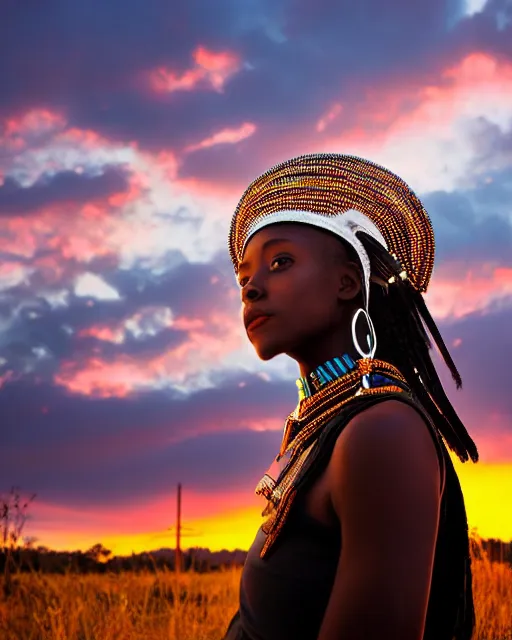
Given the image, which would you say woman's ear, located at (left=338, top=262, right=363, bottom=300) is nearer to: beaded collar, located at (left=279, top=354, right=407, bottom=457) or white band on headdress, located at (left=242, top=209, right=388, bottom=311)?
white band on headdress, located at (left=242, top=209, right=388, bottom=311)

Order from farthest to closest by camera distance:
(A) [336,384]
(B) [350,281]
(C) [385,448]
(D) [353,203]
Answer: (D) [353,203]
(B) [350,281]
(A) [336,384]
(C) [385,448]

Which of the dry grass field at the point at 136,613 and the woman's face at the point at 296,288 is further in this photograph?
the dry grass field at the point at 136,613

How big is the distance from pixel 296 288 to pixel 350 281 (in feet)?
0.82

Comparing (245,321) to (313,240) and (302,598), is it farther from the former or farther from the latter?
(302,598)

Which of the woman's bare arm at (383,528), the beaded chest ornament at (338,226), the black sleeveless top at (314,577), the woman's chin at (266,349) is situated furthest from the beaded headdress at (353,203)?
the woman's bare arm at (383,528)

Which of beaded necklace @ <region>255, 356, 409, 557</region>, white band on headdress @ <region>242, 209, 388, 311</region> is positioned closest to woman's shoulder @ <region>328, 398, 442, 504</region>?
beaded necklace @ <region>255, 356, 409, 557</region>

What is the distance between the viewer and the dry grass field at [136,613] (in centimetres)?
750

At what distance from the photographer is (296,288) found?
11.4ft

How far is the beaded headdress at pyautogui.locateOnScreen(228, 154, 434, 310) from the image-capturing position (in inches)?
149

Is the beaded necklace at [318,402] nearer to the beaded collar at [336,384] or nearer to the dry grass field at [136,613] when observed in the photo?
the beaded collar at [336,384]

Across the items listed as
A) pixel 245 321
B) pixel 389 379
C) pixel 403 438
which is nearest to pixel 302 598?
pixel 403 438

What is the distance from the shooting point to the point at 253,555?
126 inches

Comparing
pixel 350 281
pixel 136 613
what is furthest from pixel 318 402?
pixel 136 613

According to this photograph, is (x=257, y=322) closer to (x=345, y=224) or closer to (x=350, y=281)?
(x=350, y=281)
